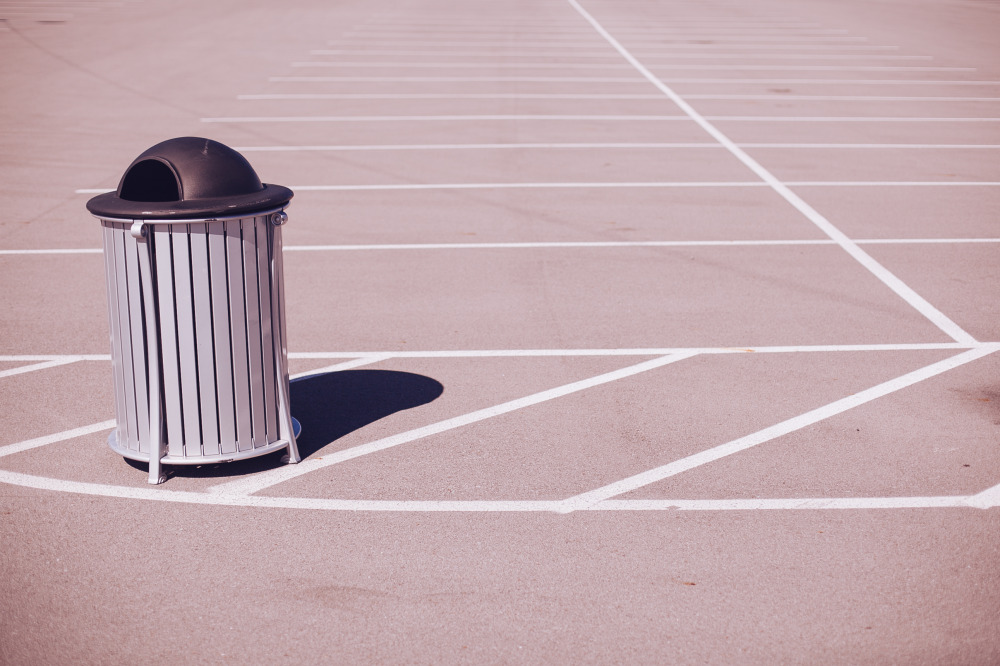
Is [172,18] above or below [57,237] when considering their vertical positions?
above

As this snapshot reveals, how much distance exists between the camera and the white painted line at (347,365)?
6.39 m

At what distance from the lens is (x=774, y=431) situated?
5562 millimetres

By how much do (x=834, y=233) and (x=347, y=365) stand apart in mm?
5314

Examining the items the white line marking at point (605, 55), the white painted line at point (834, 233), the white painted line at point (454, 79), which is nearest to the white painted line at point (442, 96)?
the white painted line at point (834, 233)

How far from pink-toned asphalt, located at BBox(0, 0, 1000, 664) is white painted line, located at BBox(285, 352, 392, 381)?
6 cm

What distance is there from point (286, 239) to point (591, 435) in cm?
484

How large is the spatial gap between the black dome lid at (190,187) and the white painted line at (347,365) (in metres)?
1.77

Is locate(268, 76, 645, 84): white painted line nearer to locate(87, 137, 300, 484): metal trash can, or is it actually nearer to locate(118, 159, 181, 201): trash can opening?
locate(118, 159, 181, 201): trash can opening

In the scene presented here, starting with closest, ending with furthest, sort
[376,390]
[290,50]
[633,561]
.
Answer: [633,561]
[376,390]
[290,50]

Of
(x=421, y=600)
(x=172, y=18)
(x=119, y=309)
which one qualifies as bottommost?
(x=421, y=600)

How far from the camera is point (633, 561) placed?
430cm

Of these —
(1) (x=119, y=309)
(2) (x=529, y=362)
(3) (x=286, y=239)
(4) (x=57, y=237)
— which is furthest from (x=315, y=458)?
(4) (x=57, y=237)

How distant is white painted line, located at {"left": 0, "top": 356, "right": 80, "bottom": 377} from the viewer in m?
6.29

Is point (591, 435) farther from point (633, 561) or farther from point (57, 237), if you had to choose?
point (57, 237)
